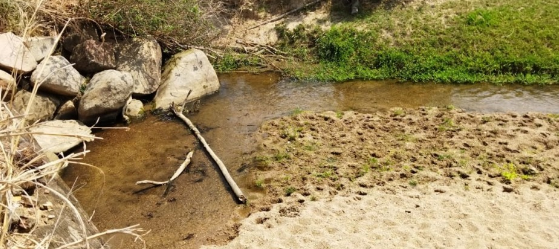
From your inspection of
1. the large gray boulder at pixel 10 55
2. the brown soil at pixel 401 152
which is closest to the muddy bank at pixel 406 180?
the brown soil at pixel 401 152

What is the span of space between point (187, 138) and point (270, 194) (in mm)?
2995

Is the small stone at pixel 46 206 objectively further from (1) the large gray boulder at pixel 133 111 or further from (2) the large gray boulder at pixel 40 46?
(2) the large gray boulder at pixel 40 46

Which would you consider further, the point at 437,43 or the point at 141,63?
the point at 437,43

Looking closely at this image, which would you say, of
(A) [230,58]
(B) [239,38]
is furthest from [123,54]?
(B) [239,38]

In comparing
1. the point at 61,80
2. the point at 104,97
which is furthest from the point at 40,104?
the point at 104,97

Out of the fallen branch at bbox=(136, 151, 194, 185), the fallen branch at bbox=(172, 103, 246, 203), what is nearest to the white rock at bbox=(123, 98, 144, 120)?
the fallen branch at bbox=(172, 103, 246, 203)

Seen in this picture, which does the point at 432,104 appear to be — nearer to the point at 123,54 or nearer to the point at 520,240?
the point at 520,240

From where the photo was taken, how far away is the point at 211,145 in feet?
30.0

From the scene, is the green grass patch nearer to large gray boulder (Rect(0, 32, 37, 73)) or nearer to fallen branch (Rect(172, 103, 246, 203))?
fallen branch (Rect(172, 103, 246, 203))

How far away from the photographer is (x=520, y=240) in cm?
555

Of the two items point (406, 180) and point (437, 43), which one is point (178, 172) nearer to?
point (406, 180)

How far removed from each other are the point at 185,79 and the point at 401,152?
619 cm

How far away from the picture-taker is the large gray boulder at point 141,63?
11406 mm

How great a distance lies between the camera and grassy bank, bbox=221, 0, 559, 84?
40.5ft
